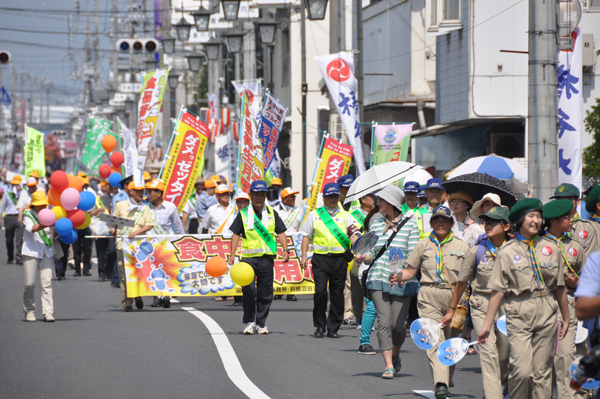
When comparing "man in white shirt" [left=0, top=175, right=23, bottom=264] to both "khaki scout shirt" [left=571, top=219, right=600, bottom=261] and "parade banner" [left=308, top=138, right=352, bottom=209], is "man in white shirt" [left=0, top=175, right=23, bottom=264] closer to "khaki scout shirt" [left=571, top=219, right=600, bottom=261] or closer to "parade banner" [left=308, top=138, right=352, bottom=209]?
"parade banner" [left=308, top=138, right=352, bottom=209]

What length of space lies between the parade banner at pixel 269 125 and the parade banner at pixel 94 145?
11.3 meters

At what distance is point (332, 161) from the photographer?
714 inches

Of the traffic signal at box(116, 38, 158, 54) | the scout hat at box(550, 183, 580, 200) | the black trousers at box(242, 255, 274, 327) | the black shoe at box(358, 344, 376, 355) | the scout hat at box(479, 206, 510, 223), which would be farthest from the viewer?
the traffic signal at box(116, 38, 158, 54)

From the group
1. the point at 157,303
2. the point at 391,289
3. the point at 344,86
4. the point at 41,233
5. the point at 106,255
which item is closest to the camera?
the point at 391,289

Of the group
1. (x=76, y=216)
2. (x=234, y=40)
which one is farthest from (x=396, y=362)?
(x=234, y=40)

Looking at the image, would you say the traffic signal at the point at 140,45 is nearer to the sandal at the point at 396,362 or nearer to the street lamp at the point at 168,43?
the street lamp at the point at 168,43

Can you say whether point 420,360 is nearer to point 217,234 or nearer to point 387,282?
point 387,282

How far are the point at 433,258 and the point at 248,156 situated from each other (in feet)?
28.5

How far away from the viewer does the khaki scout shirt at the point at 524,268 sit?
6164 mm

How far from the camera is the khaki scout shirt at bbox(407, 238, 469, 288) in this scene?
7.44 meters

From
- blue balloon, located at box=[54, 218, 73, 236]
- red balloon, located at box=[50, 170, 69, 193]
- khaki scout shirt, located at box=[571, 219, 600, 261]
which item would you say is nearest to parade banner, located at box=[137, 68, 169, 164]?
red balloon, located at box=[50, 170, 69, 193]

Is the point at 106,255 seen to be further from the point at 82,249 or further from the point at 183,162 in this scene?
the point at 183,162

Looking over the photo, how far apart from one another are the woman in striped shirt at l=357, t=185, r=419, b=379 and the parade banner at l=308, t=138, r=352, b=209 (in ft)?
30.8

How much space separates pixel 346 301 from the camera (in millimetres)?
12758
